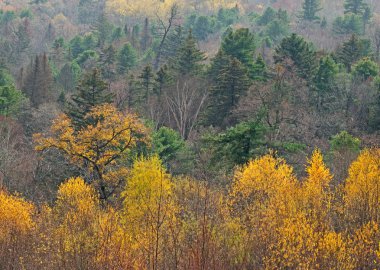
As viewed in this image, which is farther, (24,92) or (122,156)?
(24,92)

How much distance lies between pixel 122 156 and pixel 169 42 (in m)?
41.5

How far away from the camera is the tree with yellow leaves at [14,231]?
1384 centimetres

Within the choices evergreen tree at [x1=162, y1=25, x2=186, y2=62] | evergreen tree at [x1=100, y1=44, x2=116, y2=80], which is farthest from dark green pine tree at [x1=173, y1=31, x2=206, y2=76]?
evergreen tree at [x1=162, y1=25, x2=186, y2=62]

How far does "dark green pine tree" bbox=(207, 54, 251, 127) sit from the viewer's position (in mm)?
40531

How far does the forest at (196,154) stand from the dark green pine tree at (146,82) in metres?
0.11

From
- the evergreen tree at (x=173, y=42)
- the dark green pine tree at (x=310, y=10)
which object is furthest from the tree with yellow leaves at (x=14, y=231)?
the dark green pine tree at (x=310, y=10)

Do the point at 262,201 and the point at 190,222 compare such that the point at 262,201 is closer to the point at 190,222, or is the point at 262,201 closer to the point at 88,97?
the point at 190,222

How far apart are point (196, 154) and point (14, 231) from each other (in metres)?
20.1

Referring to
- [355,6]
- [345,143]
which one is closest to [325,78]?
[345,143]

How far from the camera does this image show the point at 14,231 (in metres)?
15.6

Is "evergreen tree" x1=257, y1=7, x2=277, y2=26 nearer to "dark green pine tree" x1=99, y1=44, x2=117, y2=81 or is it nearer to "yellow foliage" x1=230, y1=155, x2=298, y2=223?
"dark green pine tree" x1=99, y1=44, x2=117, y2=81

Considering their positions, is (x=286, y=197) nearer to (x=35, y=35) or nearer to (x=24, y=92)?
(x=24, y=92)

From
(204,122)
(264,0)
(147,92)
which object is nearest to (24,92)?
(147,92)

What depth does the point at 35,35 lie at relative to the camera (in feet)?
305
